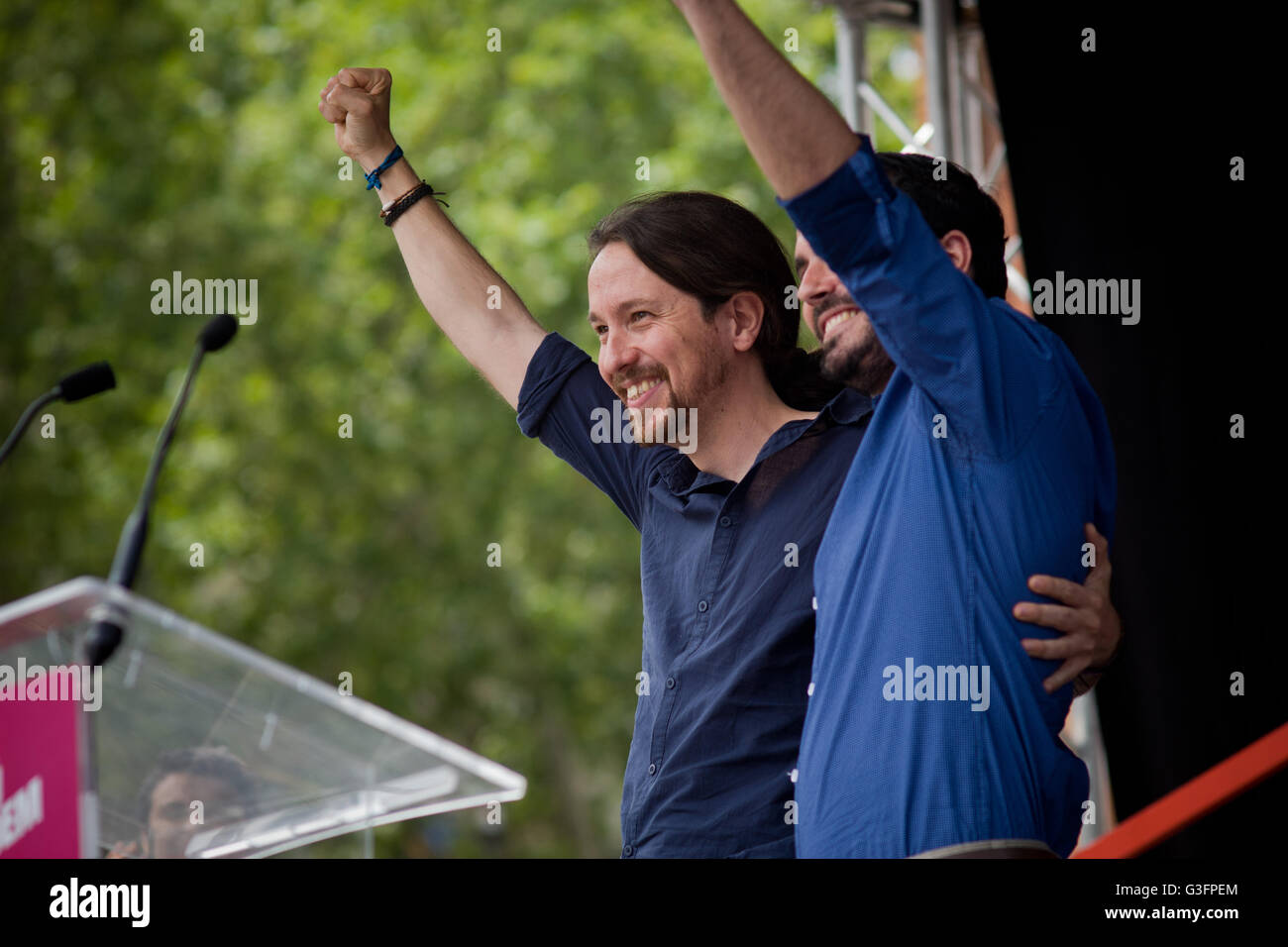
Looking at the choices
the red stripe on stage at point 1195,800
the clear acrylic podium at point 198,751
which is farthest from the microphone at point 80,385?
the red stripe on stage at point 1195,800

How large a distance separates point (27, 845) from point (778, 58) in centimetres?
131

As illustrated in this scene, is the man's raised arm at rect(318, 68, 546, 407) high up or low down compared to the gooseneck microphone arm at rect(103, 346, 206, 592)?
up

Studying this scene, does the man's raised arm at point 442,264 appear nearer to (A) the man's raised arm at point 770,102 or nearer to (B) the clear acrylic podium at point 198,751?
(B) the clear acrylic podium at point 198,751

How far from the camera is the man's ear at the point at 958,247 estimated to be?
7.03ft

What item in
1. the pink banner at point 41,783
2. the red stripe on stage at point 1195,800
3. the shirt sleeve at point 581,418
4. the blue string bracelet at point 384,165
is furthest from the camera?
the blue string bracelet at point 384,165

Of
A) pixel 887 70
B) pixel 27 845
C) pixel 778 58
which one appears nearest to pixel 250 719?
pixel 27 845

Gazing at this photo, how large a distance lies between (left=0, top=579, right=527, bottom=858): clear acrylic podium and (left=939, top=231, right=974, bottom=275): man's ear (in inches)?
38.5

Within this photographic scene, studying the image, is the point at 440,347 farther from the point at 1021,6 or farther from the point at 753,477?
the point at 753,477

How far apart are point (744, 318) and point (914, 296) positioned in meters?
0.82

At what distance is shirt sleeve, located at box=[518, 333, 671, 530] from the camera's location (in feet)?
8.79

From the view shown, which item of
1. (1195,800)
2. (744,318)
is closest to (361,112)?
(744,318)

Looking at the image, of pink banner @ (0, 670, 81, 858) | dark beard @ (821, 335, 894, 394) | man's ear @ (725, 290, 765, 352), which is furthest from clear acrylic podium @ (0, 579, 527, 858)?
man's ear @ (725, 290, 765, 352)

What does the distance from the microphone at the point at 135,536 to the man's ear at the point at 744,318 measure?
33.2 inches

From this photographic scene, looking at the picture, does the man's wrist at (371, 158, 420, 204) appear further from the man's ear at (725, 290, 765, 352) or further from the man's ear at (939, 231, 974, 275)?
the man's ear at (939, 231, 974, 275)
